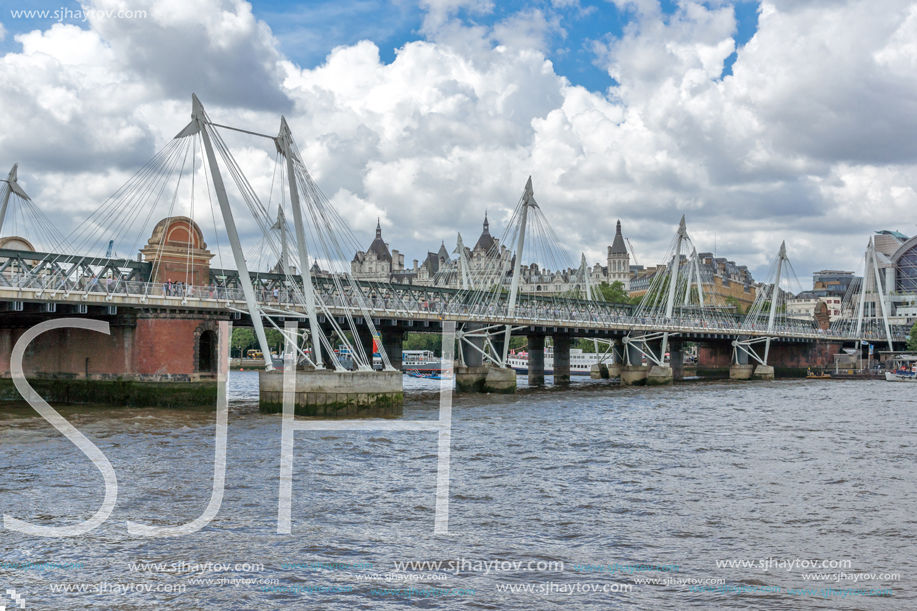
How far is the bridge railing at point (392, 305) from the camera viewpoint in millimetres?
43344

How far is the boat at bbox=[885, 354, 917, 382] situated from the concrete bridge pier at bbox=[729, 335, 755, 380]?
1434 centimetres

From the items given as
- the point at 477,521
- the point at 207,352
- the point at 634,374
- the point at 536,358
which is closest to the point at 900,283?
the point at 634,374

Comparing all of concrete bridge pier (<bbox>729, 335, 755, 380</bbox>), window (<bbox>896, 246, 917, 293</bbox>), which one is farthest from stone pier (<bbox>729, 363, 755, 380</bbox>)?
window (<bbox>896, 246, 917, 293</bbox>)

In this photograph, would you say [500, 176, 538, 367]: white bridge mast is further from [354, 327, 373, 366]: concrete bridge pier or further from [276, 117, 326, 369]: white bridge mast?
[276, 117, 326, 369]: white bridge mast

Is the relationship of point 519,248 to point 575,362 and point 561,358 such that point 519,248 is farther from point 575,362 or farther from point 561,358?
point 575,362

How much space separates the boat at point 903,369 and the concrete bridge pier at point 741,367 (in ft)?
47.0

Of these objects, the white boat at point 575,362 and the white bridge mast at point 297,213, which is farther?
the white boat at point 575,362

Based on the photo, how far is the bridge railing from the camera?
4334 cm

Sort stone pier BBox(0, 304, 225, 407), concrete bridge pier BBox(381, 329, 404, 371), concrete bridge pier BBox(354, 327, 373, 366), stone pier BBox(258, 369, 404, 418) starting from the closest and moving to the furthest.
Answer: stone pier BBox(258, 369, 404, 418) → stone pier BBox(0, 304, 225, 407) → concrete bridge pier BBox(354, 327, 373, 366) → concrete bridge pier BBox(381, 329, 404, 371)

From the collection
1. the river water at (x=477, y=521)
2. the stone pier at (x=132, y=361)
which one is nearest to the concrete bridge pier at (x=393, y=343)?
the stone pier at (x=132, y=361)

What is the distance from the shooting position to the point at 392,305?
64312mm

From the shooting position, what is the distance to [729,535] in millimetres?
17656

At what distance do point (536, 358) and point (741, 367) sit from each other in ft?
87.5

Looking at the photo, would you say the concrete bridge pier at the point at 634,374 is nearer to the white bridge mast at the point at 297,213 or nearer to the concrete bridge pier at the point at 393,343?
the concrete bridge pier at the point at 393,343
